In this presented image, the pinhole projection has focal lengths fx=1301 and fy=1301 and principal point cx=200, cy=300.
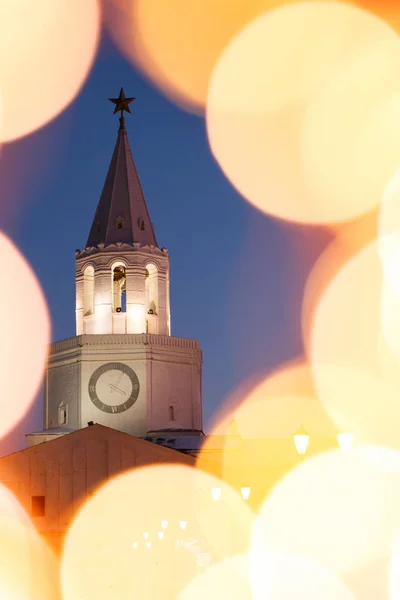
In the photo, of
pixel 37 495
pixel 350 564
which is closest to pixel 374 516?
pixel 350 564

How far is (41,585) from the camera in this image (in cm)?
6322

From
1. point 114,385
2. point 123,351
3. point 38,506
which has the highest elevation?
point 123,351

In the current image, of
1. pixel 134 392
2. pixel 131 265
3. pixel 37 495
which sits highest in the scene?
pixel 131 265

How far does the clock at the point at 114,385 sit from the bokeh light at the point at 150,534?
12.7ft

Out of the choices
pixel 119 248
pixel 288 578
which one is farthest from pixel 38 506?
pixel 288 578

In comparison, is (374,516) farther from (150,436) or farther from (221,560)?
(150,436)

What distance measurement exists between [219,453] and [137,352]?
6987mm

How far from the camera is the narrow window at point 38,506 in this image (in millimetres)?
67938

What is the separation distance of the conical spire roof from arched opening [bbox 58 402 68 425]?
8.94 meters

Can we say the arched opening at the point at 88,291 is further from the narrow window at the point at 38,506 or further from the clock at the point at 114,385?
the narrow window at the point at 38,506

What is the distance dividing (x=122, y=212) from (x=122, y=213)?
5 centimetres

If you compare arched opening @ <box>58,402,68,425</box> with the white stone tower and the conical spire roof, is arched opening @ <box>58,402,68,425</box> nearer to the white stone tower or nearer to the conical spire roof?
the white stone tower

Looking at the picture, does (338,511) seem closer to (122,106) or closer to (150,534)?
(150,534)

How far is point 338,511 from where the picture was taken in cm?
6166
